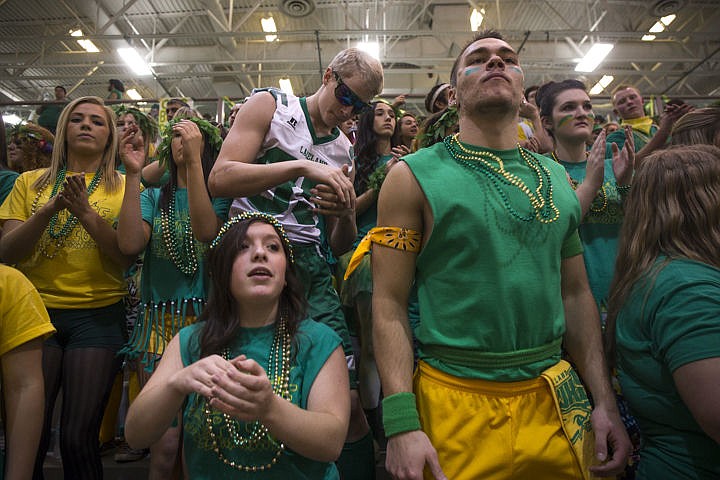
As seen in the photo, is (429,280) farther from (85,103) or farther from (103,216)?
A: (85,103)

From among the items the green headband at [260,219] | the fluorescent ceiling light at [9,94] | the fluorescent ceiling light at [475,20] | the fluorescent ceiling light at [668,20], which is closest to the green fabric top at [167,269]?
the green headband at [260,219]

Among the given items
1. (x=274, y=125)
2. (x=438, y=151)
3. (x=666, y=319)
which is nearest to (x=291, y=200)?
(x=274, y=125)

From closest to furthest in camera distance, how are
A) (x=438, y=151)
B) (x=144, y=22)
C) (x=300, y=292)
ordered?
(x=438, y=151) < (x=300, y=292) < (x=144, y=22)

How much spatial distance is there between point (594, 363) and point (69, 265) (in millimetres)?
2425

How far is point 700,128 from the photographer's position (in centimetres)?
237

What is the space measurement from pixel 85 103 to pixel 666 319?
10.1ft

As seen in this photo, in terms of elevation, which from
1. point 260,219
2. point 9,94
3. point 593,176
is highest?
point 9,94

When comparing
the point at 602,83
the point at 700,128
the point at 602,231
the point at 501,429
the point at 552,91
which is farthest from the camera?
the point at 602,83

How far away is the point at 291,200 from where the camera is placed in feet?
7.23

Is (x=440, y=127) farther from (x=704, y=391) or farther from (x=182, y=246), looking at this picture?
(x=704, y=391)

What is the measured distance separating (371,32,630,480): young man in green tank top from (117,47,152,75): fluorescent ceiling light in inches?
414

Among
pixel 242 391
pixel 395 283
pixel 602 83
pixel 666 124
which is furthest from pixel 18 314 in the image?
pixel 602 83

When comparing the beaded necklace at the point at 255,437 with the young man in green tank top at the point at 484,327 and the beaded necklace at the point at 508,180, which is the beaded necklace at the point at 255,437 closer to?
the young man in green tank top at the point at 484,327

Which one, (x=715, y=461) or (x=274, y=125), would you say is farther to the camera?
(x=274, y=125)
